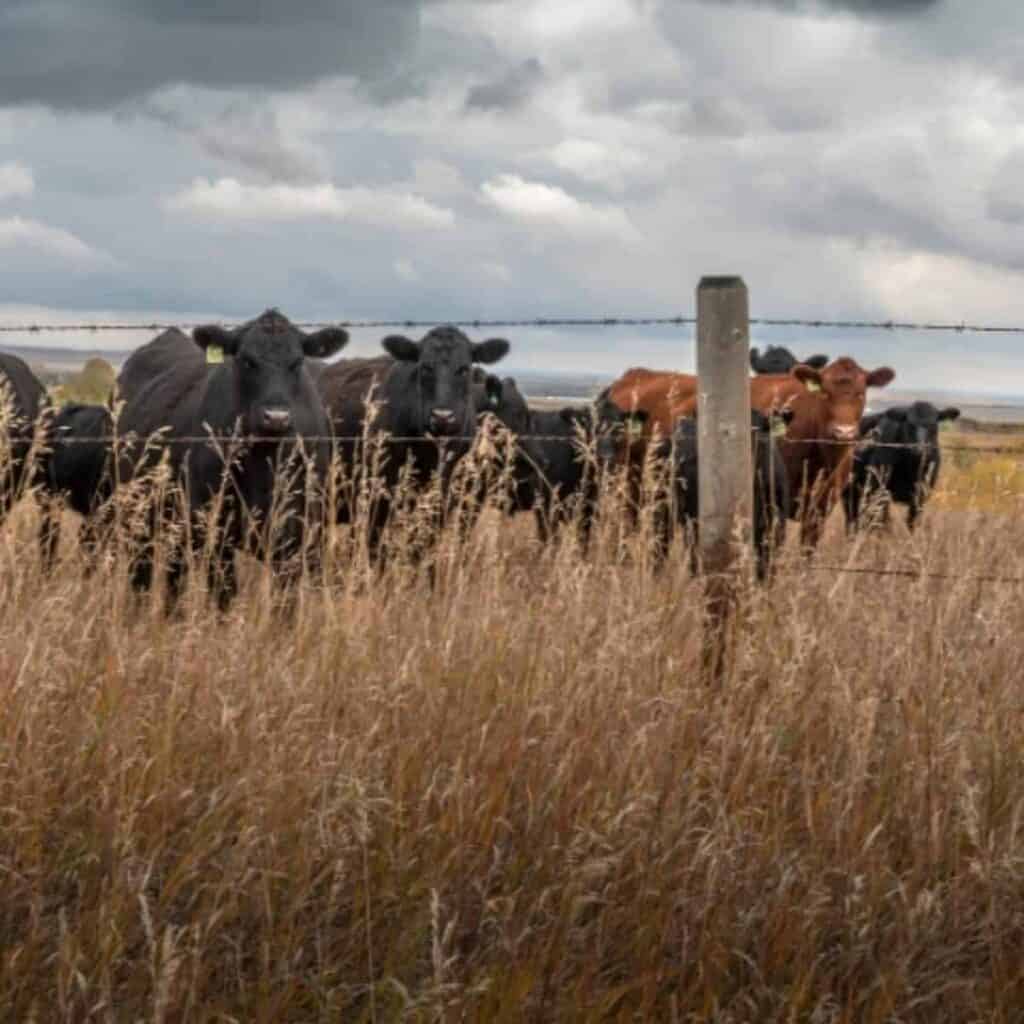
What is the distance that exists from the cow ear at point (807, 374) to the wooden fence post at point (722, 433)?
8792mm

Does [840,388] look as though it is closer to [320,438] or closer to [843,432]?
[843,432]

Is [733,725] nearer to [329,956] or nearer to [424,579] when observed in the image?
[329,956]

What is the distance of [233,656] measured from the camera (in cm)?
544

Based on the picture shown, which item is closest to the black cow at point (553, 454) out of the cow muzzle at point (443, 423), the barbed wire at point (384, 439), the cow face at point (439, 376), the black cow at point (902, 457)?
the cow face at point (439, 376)

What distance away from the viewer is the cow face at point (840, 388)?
15.0 meters

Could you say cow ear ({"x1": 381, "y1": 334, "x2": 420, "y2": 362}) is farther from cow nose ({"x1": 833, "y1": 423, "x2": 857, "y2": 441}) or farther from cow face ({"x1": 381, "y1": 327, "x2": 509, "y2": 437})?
cow nose ({"x1": 833, "y1": 423, "x2": 857, "y2": 441})

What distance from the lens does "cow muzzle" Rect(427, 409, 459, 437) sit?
11094 millimetres

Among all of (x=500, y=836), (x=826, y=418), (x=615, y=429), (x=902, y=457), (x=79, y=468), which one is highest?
(x=826, y=418)

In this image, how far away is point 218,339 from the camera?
9883mm

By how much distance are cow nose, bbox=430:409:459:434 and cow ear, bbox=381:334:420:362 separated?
37.0 inches

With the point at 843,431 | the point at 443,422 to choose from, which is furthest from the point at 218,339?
the point at 843,431

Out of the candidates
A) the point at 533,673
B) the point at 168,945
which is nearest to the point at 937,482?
the point at 533,673

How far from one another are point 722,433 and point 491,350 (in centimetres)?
619

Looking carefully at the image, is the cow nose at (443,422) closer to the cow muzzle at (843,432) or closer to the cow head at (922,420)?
the cow muzzle at (843,432)
